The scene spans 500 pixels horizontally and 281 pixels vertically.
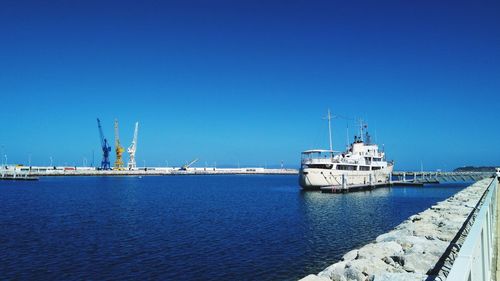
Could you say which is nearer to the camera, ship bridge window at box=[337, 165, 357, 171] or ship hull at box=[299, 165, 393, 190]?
ship hull at box=[299, 165, 393, 190]

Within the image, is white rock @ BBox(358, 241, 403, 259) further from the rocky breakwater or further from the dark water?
the dark water

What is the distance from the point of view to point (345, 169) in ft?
260

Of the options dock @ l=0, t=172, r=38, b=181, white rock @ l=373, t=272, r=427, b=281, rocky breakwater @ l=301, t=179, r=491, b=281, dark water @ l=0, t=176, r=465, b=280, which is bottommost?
dark water @ l=0, t=176, r=465, b=280

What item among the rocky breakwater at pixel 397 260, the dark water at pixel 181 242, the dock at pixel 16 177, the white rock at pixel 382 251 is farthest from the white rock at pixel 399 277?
the dock at pixel 16 177

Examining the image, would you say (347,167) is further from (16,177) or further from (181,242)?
(16,177)

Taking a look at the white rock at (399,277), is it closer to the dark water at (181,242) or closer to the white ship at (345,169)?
the dark water at (181,242)

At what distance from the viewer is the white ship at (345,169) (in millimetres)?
74250

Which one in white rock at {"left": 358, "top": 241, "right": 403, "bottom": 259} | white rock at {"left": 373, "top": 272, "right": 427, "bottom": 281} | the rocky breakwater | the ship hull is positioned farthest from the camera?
the ship hull

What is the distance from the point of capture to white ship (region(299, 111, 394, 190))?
7425cm

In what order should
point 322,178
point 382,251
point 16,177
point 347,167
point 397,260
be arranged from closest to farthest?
point 397,260 < point 382,251 < point 322,178 < point 347,167 < point 16,177

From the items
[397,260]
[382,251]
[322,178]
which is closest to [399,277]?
[397,260]

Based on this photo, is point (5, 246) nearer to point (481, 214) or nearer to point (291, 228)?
point (291, 228)

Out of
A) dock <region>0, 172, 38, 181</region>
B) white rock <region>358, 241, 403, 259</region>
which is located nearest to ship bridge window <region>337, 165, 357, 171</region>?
white rock <region>358, 241, 403, 259</region>

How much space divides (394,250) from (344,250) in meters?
8.09
